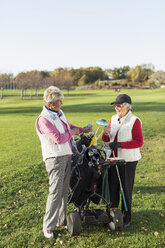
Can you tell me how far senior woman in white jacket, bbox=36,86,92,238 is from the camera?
413cm

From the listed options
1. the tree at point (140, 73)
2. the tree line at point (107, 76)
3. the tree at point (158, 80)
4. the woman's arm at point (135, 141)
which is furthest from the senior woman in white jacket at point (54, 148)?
the tree at point (140, 73)

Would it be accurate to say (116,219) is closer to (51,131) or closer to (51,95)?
(51,131)

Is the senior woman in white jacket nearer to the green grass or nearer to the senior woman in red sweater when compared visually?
the green grass

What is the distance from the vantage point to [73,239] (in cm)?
446

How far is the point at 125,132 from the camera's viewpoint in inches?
181

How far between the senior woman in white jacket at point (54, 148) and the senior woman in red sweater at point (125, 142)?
785mm

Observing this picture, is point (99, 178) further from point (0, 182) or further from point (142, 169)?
point (142, 169)

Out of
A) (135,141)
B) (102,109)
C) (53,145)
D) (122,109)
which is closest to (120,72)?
(102,109)

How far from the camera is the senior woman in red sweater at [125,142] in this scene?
4.54m

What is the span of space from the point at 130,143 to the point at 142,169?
13.6 feet

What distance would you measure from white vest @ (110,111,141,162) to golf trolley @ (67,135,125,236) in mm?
251

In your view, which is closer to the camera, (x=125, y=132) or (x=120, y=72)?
(x=125, y=132)

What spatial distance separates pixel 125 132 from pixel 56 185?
1456mm

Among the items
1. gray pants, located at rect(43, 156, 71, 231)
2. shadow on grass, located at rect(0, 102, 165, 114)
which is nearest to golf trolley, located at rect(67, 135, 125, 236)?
gray pants, located at rect(43, 156, 71, 231)
